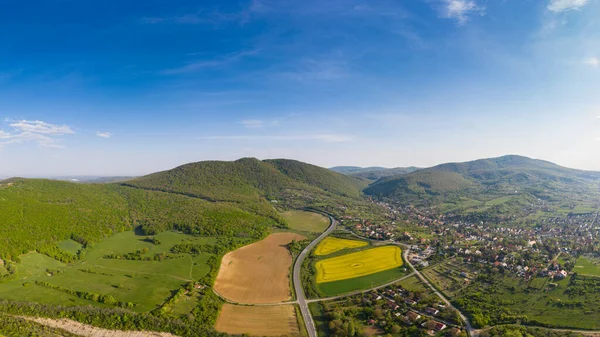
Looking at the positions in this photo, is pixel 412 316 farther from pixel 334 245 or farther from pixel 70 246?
pixel 70 246

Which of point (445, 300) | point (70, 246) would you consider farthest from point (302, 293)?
point (70, 246)

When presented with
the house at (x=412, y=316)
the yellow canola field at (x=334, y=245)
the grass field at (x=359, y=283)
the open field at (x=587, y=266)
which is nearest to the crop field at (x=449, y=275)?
the grass field at (x=359, y=283)

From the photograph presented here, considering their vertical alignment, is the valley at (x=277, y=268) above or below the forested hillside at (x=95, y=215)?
below

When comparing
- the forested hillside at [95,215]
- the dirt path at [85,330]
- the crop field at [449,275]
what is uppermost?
the forested hillside at [95,215]

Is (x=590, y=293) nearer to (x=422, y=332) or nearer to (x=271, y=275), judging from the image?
(x=422, y=332)

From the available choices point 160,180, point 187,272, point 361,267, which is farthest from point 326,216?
point 160,180

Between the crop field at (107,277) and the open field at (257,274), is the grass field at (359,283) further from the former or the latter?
the crop field at (107,277)

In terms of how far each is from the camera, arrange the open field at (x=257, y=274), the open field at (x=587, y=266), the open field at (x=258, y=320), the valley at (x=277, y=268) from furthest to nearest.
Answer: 1. the open field at (x=587, y=266)
2. the open field at (x=257, y=274)
3. the valley at (x=277, y=268)
4. the open field at (x=258, y=320)
